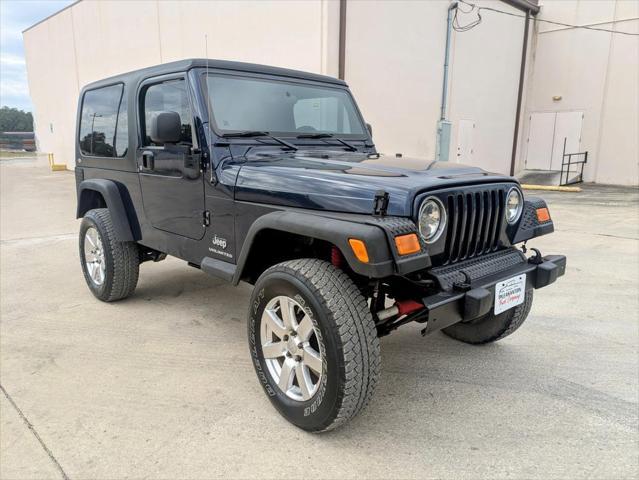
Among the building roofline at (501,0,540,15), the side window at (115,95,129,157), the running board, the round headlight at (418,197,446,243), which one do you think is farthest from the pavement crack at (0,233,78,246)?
the building roofline at (501,0,540,15)

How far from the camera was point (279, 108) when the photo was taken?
3.41m

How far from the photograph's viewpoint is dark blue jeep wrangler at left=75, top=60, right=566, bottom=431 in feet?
7.22

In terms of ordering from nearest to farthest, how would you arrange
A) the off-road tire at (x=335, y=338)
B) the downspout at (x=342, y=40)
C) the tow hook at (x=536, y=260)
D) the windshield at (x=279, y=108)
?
1. the off-road tire at (x=335, y=338)
2. the tow hook at (x=536, y=260)
3. the windshield at (x=279, y=108)
4. the downspout at (x=342, y=40)

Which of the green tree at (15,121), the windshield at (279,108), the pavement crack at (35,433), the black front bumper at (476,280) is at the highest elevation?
the green tree at (15,121)

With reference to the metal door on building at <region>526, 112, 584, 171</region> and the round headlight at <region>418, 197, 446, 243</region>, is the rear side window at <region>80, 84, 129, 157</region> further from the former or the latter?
the metal door on building at <region>526, 112, 584, 171</region>

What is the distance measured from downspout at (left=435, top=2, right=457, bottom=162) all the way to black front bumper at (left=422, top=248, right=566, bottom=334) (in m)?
10.3

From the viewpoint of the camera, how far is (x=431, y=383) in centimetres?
301

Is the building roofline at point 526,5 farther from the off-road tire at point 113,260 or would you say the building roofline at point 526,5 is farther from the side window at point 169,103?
the off-road tire at point 113,260

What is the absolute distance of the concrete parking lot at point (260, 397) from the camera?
2.25m

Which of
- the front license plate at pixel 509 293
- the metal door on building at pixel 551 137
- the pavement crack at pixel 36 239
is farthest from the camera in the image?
the metal door on building at pixel 551 137

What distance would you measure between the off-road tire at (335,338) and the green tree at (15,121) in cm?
6891

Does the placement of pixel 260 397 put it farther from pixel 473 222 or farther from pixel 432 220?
pixel 473 222

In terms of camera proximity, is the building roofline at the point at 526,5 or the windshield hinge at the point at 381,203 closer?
the windshield hinge at the point at 381,203

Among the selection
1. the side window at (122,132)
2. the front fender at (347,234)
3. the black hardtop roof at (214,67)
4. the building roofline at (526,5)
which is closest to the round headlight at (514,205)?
the front fender at (347,234)
